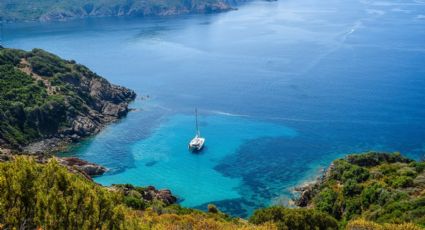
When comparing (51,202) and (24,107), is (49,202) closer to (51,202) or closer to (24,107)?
(51,202)

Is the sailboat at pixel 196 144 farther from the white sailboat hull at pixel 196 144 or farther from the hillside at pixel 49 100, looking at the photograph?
the hillside at pixel 49 100

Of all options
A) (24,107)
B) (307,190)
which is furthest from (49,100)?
(307,190)

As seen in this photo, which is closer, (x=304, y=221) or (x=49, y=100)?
(x=304, y=221)

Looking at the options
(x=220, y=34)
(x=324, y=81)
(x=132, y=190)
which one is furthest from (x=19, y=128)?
(x=220, y=34)

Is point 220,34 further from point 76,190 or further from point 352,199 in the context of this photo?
point 76,190

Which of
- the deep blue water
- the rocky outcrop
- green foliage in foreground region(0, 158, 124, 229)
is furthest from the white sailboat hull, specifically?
green foliage in foreground region(0, 158, 124, 229)

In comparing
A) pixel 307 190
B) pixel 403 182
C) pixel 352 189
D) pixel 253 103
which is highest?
pixel 403 182

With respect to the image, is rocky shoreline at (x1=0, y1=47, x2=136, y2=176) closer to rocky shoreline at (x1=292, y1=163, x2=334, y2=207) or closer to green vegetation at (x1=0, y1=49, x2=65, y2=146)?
green vegetation at (x1=0, y1=49, x2=65, y2=146)
